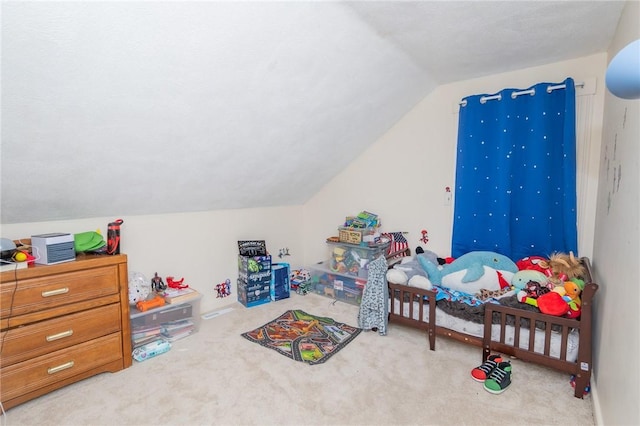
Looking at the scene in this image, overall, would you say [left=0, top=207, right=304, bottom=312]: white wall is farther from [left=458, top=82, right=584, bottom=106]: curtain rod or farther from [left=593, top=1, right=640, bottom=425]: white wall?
[left=593, top=1, right=640, bottom=425]: white wall

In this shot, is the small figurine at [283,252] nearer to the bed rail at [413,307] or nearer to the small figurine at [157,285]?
the small figurine at [157,285]

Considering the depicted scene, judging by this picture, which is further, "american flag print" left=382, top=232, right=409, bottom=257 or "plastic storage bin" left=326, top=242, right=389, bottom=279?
Answer: "american flag print" left=382, top=232, right=409, bottom=257

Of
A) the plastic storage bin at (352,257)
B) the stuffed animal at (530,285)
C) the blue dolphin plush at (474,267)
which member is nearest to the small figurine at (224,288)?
the plastic storage bin at (352,257)

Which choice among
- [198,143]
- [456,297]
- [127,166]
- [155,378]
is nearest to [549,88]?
[456,297]

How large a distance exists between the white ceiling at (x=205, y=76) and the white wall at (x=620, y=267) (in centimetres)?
72

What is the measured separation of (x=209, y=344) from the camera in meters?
2.51

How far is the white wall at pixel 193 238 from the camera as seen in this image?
252cm

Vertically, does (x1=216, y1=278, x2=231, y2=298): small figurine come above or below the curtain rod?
below

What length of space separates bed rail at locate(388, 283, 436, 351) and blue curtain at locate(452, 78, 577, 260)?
0.82m

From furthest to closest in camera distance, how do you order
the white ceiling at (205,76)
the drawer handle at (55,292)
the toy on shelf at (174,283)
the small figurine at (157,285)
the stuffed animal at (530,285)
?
the toy on shelf at (174,283) → the small figurine at (157,285) → the stuffed animal at (530,285) → the drawer handle at (55,292) → the white ceiling at (205,76)

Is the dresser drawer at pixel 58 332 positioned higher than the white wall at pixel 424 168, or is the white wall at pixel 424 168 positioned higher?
the white wall at pixel 424 168

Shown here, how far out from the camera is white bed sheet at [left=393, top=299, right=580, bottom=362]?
197 cm

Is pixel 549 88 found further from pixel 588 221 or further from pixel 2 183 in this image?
pixel 2 183

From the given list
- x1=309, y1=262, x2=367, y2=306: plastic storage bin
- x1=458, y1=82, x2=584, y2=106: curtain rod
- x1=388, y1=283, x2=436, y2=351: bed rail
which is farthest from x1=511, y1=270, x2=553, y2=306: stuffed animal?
x1=458, y1=82, x2=584, y2=106: curtain rod
